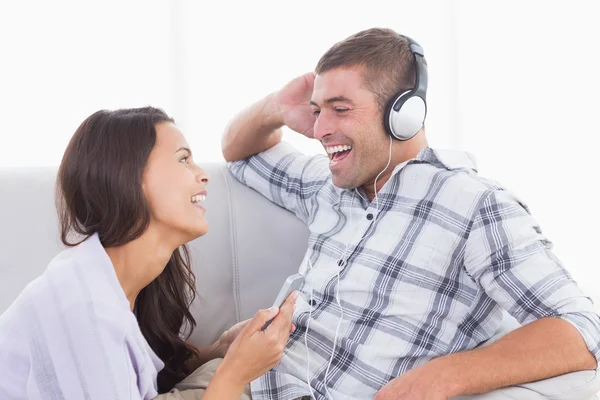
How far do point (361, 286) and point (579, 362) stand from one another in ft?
1.49

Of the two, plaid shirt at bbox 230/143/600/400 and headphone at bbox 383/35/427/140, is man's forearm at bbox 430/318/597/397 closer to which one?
plaid shirt at bbox 230/143/600/400

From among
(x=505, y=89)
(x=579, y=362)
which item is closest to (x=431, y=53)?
Answer: (x=505, y=89)

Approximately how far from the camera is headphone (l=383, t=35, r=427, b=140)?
159cm

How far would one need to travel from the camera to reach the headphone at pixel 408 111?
159 centimetres

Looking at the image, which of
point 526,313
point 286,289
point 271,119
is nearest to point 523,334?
point 526,313

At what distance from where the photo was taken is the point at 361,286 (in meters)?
1.55

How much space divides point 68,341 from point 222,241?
27.6 inches

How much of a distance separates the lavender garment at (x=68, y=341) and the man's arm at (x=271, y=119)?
75 centimetres

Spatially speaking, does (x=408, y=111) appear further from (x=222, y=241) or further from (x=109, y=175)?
(x=109, y=175)

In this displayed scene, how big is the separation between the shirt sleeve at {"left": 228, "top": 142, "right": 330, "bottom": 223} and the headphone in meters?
0.27

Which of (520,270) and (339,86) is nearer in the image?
(520,270)

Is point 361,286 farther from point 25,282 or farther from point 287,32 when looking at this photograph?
point 287,32

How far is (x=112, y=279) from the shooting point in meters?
1.23

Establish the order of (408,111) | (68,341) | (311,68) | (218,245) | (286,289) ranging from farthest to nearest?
(311,68), (218,245), (408,111), (286,289), (68,341)
